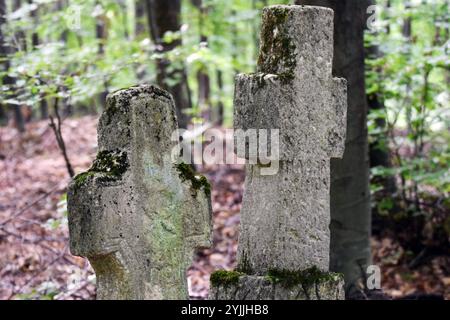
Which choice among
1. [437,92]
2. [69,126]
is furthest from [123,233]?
[69,126]

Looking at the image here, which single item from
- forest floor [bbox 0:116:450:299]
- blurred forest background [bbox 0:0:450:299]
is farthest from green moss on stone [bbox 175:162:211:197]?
blurred forest background [bbox 0:0:450:299]

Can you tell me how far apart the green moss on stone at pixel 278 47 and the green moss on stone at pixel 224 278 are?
1181 millimetres

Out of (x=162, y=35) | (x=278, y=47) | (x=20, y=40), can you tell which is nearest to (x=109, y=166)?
(x=278, y=47)

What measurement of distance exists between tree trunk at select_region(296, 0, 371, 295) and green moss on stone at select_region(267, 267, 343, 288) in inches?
87.2

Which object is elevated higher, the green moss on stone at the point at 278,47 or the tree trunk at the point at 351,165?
the green moss on stone at the point at 278,47

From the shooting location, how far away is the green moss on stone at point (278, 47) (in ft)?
12.3

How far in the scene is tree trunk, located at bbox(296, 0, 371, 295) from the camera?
A: 5.90 m

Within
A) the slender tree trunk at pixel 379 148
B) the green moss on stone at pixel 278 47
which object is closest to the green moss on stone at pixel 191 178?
the green moss on stone at pixel 278 47

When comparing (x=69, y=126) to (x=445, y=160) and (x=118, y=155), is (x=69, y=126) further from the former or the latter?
(x=118, y=155)

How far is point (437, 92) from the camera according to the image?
8.07 metres

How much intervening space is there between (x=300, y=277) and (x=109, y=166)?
129 cm

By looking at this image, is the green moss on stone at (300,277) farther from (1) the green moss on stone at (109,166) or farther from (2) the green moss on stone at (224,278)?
(1) the green moss on stone at (109,166)

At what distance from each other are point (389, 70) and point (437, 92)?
30.4 inches

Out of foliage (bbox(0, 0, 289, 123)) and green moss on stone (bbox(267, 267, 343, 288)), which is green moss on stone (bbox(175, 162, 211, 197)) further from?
foliage (bbox(0, 0, 289, 123))
